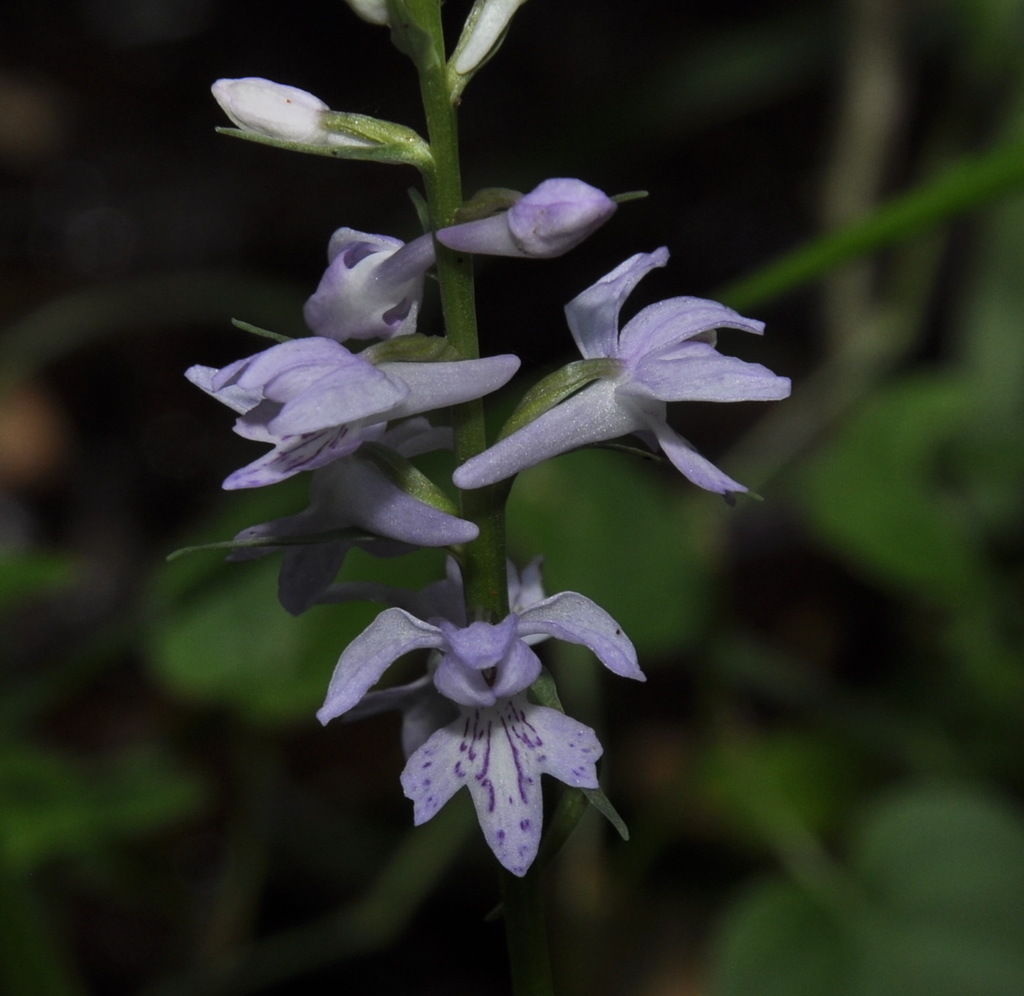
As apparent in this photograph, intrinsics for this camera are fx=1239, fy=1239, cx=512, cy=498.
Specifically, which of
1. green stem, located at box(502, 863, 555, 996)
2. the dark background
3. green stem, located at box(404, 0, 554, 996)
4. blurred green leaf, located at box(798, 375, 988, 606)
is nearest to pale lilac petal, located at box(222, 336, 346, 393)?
green stem, located at box(404, 0, 554, 996)

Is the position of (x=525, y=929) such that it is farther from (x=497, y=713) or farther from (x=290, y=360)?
(x=290, y=360)

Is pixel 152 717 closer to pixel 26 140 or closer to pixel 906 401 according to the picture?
pixel 906 401

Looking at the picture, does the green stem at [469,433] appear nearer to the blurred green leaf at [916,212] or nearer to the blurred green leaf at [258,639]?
the blurred green leaf at [916,212]

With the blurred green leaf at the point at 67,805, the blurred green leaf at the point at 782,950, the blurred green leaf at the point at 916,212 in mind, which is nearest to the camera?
the blurred green leaf at the point at 916,212

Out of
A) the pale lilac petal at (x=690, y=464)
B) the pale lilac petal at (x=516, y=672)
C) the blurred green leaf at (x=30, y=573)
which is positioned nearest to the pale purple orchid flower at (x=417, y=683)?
the pale lilac petal at (x=516, y=672)

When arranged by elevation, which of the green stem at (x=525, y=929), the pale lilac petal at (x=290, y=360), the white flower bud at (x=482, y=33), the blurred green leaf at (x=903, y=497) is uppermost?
the white flower bud at (x=482, y=33)

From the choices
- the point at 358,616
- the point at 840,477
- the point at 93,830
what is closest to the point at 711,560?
the point at 840,477

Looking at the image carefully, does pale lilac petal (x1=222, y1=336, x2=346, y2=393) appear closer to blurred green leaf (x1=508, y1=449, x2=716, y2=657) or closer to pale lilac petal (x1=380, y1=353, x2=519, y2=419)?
pale lilac petal (x1=380, y1=353, x2=519, y2=419)

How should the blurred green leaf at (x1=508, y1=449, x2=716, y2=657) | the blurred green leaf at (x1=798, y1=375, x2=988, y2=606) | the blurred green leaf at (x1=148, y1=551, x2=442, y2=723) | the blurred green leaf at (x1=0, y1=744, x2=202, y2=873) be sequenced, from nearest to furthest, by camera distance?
the blurred green leaf at (x1=0, y1=744, x2=202, y2=873), the blurred green leaf at (x1=148, y1=551, x2=442, y2=723), the blurred green leaf at (x1=508, y1=449, x2=716, y2=657), the blurred green leaf at (x1=798, y1=375, x2=988, y2=606)
